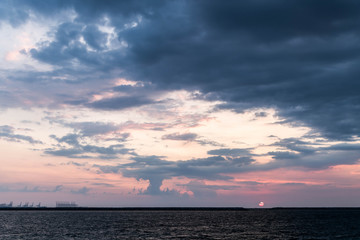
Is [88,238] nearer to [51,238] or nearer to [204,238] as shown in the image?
[51,238]

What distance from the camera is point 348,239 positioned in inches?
3162

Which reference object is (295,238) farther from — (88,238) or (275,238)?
(88,238)

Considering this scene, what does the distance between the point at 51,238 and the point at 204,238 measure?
3668 centimetres

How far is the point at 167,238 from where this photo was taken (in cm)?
8200

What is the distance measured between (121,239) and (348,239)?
53409mm

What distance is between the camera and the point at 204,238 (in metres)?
83.0

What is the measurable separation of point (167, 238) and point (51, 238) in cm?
2765

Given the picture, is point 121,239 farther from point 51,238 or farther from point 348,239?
point 348,239

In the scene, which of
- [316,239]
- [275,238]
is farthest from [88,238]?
[316,239]

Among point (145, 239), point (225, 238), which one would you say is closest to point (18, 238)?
point (145, 239)

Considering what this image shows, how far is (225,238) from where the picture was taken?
270ft

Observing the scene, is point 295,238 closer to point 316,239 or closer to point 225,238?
point 316,239

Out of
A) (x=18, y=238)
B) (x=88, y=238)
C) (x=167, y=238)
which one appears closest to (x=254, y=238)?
(x=167, y=238)

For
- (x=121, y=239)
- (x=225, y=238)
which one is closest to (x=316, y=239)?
(x=225, y=238)
